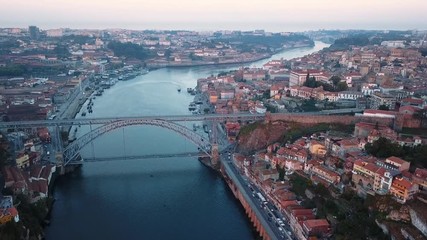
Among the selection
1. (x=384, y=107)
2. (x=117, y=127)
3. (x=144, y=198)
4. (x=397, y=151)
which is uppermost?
(x=384, y=107)

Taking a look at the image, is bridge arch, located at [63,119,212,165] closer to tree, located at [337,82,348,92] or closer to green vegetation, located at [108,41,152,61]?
tree, located at [337,82,348,92]

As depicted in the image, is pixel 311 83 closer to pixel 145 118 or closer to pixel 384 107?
pixel 384 107

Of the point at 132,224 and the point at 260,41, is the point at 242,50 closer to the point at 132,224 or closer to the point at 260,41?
the point at 260,41

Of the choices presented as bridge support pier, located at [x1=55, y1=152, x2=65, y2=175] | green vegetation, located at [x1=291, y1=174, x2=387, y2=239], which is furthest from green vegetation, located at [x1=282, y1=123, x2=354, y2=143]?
bridge support pier, located at [x1=55, y1=152, x2=65, y2=175]

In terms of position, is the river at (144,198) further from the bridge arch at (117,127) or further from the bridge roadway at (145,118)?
the bridge roadway at (145,118)

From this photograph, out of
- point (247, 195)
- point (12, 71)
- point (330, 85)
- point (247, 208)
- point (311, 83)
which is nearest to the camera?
point (247, 208)

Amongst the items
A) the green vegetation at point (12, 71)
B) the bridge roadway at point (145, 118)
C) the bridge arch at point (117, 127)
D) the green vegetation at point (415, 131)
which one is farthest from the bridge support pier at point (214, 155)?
the green vegetation at point (12, 71)

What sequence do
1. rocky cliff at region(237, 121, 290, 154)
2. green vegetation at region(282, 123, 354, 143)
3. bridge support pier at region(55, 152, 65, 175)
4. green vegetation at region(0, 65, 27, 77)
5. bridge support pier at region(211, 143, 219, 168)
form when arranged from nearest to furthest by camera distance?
bridge support pier at region(55, 152, 65, 175)
green vegetation at region(282, 123, 354, 143)
bridge support pier at region(211, 143, 219, 168)
rocky cliff at region(237, 121, 290, 154)
green vegetation at region(0, 65, 27, 77)

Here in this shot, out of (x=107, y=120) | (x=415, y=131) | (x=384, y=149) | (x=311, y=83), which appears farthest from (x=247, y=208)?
(x=311, y=83)
